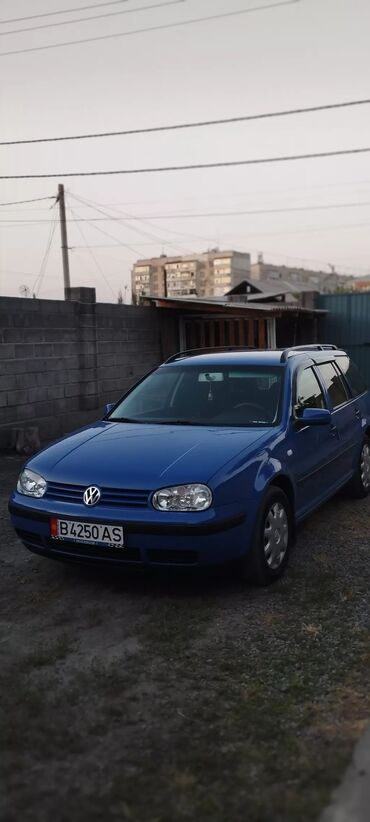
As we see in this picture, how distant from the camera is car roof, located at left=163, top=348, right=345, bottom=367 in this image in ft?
17.7

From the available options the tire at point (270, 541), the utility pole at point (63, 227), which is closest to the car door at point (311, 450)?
the tire at point (270, 541)

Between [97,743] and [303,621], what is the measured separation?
1.49 metres

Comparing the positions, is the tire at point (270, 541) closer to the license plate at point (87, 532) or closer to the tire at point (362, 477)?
the license plate at point (87, 532)

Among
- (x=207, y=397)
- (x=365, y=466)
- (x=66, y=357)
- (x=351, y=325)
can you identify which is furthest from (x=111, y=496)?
(x=351, y=325)

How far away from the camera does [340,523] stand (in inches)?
230

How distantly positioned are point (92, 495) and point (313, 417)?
1718 mm

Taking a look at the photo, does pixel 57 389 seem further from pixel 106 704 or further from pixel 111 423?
pixel 106 704

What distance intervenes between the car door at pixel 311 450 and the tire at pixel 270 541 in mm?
302

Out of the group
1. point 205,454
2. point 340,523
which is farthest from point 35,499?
point 340,523

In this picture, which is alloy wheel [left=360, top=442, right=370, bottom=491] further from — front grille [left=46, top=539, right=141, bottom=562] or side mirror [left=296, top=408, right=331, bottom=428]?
front grille [left=46, top=539, right=141, bottom=562]

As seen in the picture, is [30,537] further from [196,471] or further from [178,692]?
[178,692]

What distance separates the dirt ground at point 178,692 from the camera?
92.0 inches

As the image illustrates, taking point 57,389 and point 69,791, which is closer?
point 69,791

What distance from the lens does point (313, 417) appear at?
4.82 meters
